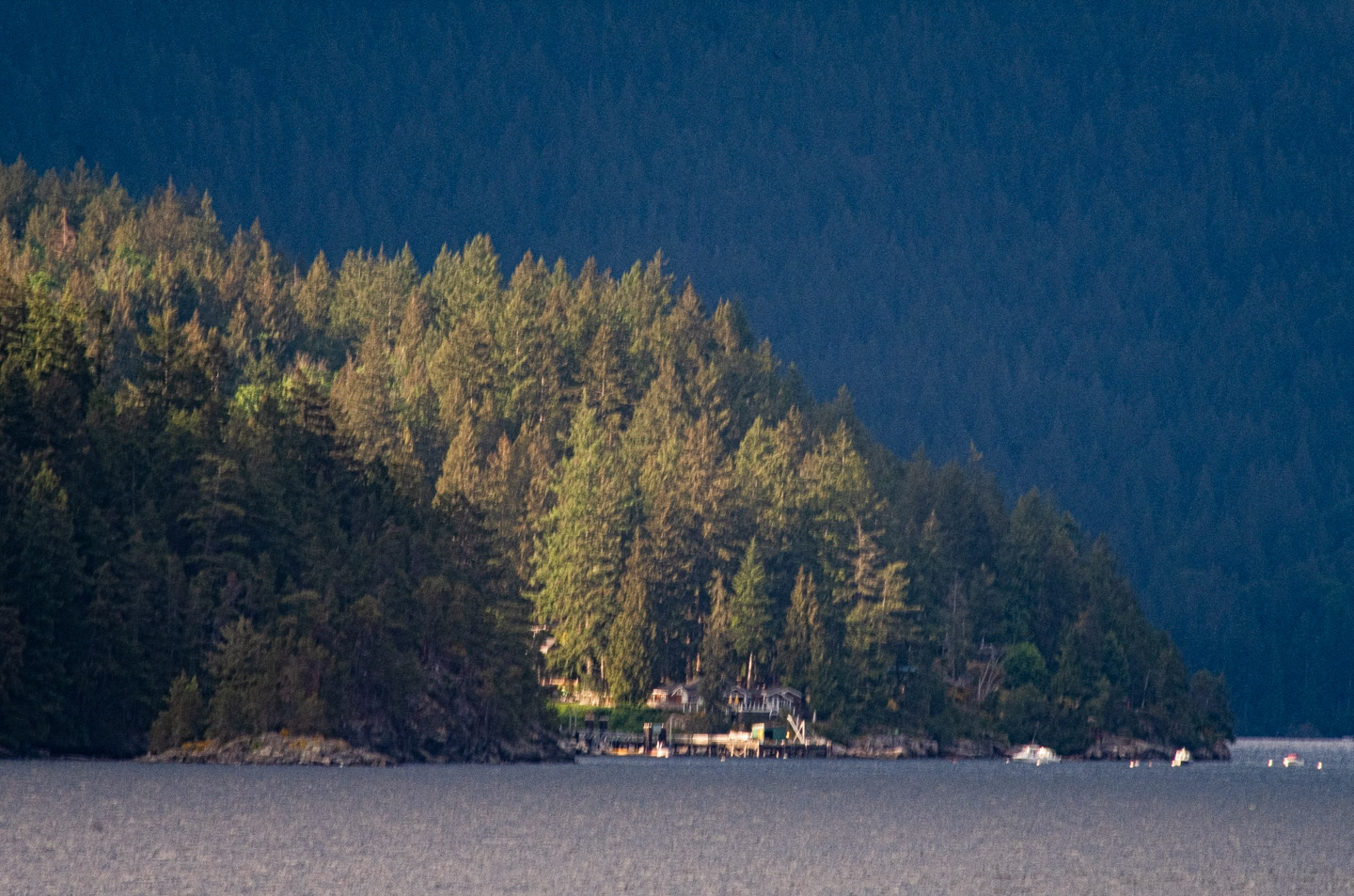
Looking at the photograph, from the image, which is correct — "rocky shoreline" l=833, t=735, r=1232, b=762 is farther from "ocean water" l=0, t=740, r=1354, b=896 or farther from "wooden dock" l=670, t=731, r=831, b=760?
"ocean water" l=0, t=740, r=1354, b=896

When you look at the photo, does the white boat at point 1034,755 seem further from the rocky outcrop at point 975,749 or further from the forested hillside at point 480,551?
the forested hillside at point 480,551

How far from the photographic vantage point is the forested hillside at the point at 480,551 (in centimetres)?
9481

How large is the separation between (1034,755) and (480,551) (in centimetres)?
5369

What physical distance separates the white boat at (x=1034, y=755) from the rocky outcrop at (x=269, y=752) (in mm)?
68035

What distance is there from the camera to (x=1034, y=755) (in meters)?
151

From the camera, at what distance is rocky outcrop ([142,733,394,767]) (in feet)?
306

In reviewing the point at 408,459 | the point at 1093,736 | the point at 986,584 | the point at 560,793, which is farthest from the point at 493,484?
the point at 560,793

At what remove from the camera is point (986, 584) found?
168 metres

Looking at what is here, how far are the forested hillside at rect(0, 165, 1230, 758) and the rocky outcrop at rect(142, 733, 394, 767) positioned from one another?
928 millimetres

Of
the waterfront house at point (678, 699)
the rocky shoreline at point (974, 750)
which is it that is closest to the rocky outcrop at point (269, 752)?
the waterfront house at point (678, 699)

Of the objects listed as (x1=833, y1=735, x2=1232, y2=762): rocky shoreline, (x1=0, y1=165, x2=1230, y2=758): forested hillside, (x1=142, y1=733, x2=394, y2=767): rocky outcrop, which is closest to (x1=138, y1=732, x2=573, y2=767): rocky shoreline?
(x1=142, y1=733, x2=394, y2=767): rocky outcrop

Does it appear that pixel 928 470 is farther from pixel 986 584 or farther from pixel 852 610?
pixel 852 610

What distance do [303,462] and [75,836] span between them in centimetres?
6659

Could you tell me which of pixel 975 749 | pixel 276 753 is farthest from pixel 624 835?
pixel 975 749
